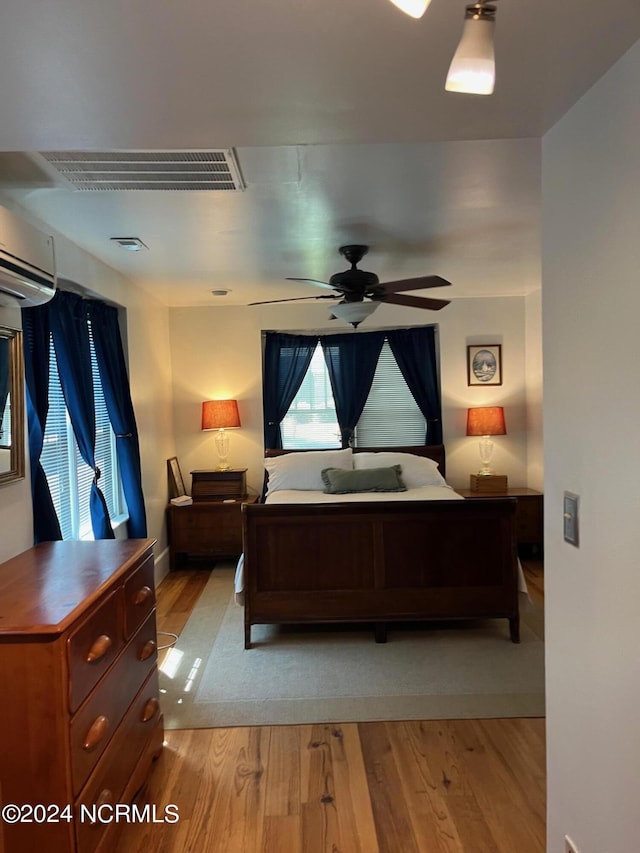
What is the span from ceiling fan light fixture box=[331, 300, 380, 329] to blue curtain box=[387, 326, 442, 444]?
1769 millimetres

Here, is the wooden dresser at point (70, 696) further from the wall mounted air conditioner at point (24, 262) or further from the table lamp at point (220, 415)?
the table lamp at point (220, 415)

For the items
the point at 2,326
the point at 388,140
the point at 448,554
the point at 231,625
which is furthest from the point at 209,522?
the point at 388,140

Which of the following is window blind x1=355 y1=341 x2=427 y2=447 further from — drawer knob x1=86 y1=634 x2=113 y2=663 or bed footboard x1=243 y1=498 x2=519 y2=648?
drawer knob x1=86 y1=634 x2=113 y2=663

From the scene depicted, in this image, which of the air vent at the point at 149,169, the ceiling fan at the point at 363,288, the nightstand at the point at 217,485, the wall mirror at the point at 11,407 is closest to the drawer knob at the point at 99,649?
the wall mirror at the point at 11,407

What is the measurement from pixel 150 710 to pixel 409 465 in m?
3.27

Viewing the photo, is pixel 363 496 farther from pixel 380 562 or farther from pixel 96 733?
pixel 96 733

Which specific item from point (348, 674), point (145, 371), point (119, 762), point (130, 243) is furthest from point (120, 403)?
point (119, 762)

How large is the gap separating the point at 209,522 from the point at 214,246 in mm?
2570

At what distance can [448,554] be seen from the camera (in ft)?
10.9

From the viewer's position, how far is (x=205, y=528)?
192 inches

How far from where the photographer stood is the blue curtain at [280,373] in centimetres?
548

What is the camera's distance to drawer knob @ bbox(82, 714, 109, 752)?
157 centimetres

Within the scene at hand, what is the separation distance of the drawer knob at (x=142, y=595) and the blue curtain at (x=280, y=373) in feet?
10.7

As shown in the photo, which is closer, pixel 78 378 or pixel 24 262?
pixel 24 262
